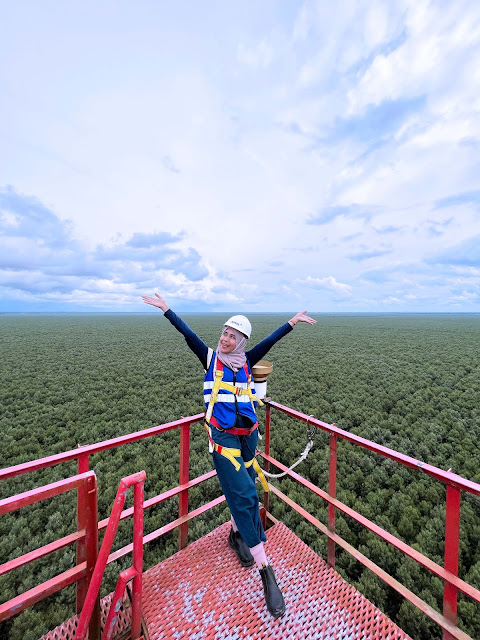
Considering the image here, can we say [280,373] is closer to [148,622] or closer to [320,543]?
[320,543]

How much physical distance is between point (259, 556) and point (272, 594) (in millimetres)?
293

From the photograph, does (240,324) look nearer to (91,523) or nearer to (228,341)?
(228,341)

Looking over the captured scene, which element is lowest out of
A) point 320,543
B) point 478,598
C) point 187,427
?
point 320,543

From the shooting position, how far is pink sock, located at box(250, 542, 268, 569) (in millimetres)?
2768

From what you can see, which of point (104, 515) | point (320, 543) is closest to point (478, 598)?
point (320, 543)

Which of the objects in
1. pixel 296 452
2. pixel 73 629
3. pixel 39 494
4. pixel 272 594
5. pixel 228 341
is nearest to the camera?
pixel 39 494

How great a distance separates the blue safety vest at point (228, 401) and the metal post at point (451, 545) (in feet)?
5.42

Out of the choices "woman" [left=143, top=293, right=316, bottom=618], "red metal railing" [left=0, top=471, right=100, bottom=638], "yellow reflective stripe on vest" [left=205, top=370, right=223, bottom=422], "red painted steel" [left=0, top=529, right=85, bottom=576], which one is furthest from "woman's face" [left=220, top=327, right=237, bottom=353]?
"red painted steel" [left=0, top=529, right=85, bottom=576]

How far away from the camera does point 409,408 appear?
10867 mm

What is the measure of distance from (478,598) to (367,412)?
366 inches

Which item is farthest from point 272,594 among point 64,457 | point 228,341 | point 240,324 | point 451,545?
point 240,324

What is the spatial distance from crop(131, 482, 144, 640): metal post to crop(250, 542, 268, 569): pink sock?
107 centimetres

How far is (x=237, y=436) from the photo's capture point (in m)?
2.93

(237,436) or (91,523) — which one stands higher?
(237,436)
